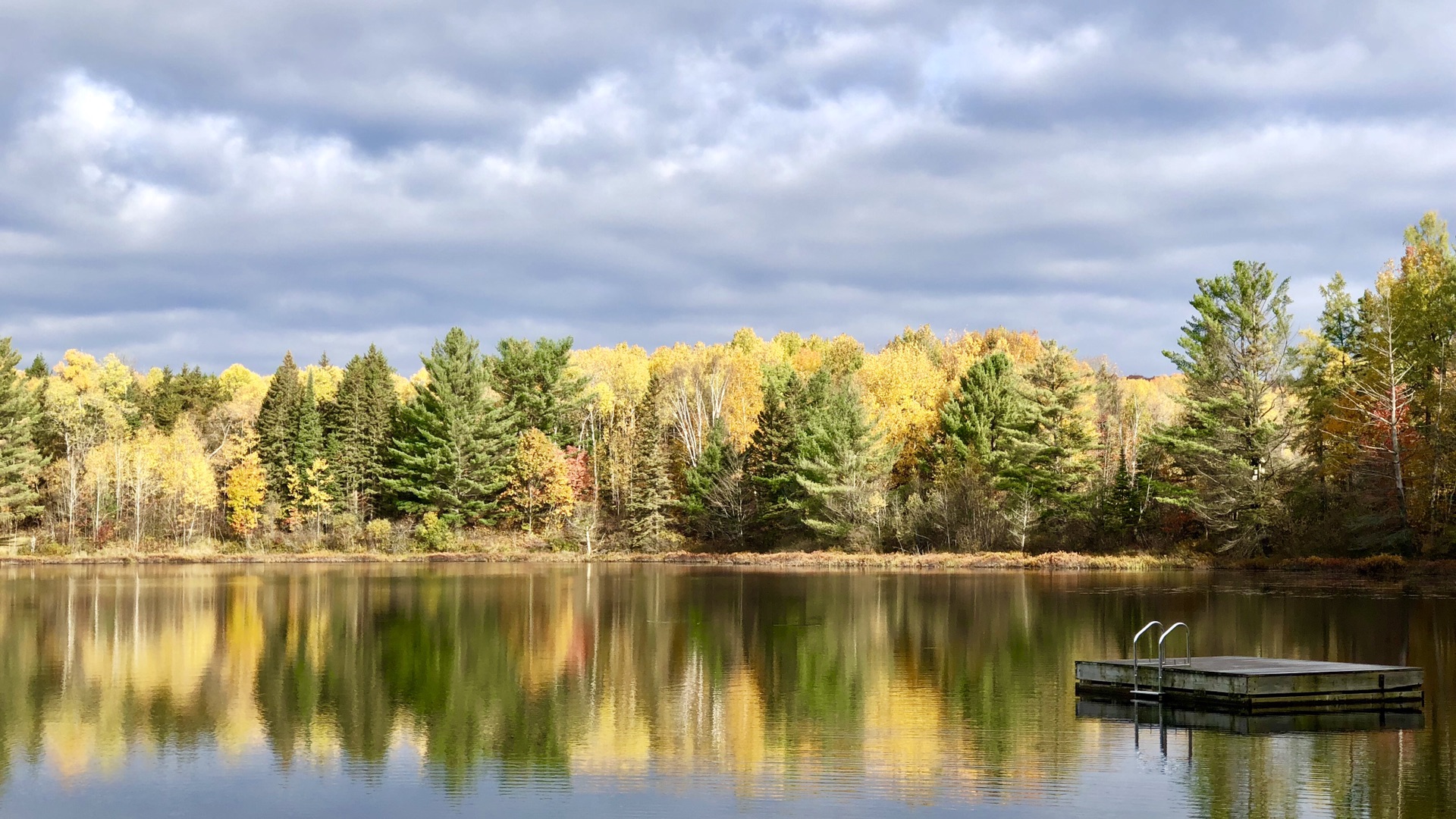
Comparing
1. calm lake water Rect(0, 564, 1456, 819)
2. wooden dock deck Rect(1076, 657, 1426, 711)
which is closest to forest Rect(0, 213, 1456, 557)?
calm lake water Rect(0, 564, 1456, 819)

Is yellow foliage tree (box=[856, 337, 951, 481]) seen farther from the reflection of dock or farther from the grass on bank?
the reflection of dock

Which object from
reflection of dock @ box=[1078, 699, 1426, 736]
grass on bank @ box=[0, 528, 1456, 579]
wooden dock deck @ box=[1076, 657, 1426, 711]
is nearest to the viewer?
reflection of dock @ box=[1078, 699, 1426, 736]

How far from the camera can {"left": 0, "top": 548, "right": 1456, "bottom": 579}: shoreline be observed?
162 ft

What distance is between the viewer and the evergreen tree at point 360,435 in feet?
256

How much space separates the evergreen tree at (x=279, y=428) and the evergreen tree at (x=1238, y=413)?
169 feet

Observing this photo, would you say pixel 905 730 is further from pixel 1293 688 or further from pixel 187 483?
pixel 187 483

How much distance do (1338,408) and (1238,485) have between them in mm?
5528

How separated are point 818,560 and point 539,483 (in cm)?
2112

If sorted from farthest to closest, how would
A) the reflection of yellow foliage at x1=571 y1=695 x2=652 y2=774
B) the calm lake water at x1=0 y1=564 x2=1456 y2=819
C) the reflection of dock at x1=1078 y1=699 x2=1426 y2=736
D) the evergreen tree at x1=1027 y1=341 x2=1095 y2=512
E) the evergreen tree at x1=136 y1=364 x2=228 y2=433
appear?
1. the evergreen tree at x1=136 y1=364 x2=228 y2=433
2. the evergreen tree at x1=1027 y1=341 x2=1095 y2=512
3. the reflection of dock at x1=1078 y1=699 x2=1426 y2=736
4. the reflection of yellow foliage at x1=571 y1=695 x2=652 y2=774
5. the calm lake water at x1=0 y1=564 x2=1456 y2=819

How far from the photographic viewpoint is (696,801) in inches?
531

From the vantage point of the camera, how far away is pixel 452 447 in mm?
74938

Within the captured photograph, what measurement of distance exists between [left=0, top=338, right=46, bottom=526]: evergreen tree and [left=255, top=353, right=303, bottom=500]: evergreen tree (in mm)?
12265

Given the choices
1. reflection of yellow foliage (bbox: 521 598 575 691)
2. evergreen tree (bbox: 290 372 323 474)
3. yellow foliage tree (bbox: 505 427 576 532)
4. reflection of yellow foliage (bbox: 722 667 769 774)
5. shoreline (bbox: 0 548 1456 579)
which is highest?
evergreen tree (bbox: 290 372 323 474)

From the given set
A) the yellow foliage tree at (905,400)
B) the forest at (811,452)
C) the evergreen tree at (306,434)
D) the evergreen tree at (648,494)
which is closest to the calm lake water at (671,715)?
the forest at (811,452)
